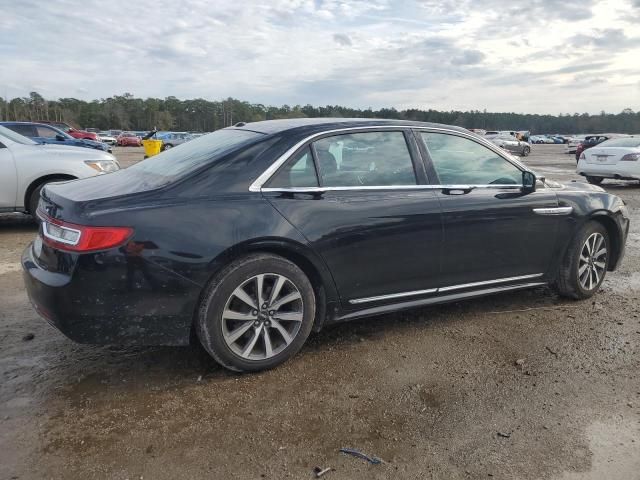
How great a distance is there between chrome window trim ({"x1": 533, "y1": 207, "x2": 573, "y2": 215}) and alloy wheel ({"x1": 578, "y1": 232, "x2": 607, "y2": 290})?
39 cm

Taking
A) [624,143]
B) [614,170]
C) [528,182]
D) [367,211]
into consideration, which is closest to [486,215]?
[528,182]

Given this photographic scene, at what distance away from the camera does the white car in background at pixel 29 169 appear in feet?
23.4

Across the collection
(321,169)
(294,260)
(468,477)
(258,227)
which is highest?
(321,169)

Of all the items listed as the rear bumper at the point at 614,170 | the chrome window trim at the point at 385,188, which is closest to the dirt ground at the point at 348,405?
the chrome window trim at the point at 385,188

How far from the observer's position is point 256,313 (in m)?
3.17

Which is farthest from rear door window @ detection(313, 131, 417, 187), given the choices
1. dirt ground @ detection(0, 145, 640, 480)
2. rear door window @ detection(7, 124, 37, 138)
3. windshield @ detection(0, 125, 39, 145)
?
rear door window @ detection(7, 124, 37, 138)

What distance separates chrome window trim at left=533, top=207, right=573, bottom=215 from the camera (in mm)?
4199

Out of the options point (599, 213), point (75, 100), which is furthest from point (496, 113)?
point (599, 213)

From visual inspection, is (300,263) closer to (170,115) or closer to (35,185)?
(35,185)

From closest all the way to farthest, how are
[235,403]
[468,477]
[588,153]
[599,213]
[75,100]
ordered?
[468,477]
[235,403]
[599,213]
[588,153]
[75,100]

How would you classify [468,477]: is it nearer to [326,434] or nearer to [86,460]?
[326,434]

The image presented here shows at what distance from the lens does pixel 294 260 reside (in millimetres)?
3311

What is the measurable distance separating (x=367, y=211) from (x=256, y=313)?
0.99 m

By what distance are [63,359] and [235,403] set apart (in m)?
1.29
